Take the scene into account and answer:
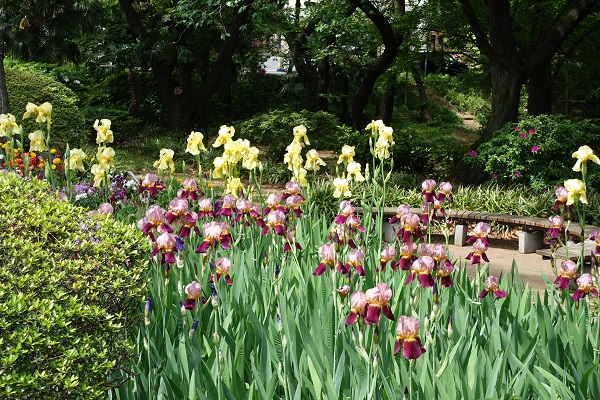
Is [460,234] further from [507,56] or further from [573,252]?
[507,56]

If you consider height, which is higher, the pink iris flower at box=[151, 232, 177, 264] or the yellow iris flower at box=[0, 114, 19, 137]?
the yellow iris flower at box=[0, 114, 19, 137]

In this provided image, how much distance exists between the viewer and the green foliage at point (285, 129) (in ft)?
46.5

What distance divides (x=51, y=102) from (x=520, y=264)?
868 cm

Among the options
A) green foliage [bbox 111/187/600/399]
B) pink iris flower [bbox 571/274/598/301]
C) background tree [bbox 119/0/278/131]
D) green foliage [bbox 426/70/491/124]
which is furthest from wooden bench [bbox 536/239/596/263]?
green foliage [bbox 426/70/491/124]

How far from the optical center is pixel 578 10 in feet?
36.2

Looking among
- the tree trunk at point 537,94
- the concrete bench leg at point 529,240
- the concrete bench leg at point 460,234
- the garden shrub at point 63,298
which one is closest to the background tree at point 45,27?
the tree trunk at point 537,94

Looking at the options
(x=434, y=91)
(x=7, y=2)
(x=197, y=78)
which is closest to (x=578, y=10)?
(x=197, y=78)

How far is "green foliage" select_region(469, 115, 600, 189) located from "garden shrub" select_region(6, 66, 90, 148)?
275 inches

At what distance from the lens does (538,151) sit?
10.6m

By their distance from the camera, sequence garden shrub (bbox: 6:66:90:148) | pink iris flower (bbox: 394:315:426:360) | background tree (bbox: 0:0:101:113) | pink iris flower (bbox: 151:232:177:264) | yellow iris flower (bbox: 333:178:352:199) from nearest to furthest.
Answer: pink iris flower (bbox: 394:315:426:360) → pink iris flower (bbox: 151:232:177:264) → yellow iris flower (bbox: 333:178:352:199) → garden shrub (bbox: 6:66:90:148) → background tree (bbox: 0:0:101:113)

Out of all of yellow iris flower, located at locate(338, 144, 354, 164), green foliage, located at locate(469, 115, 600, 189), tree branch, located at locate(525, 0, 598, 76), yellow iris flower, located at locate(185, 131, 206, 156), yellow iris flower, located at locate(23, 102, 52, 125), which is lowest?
green foliage, located at locate(469, 115, 600, 189)

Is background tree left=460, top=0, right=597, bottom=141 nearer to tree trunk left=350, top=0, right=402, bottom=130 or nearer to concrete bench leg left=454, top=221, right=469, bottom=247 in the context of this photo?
tree trunk left=350, top=0, right=402, bottom=130

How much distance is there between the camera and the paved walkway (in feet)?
20.8

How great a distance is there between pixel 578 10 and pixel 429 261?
9.67 m
